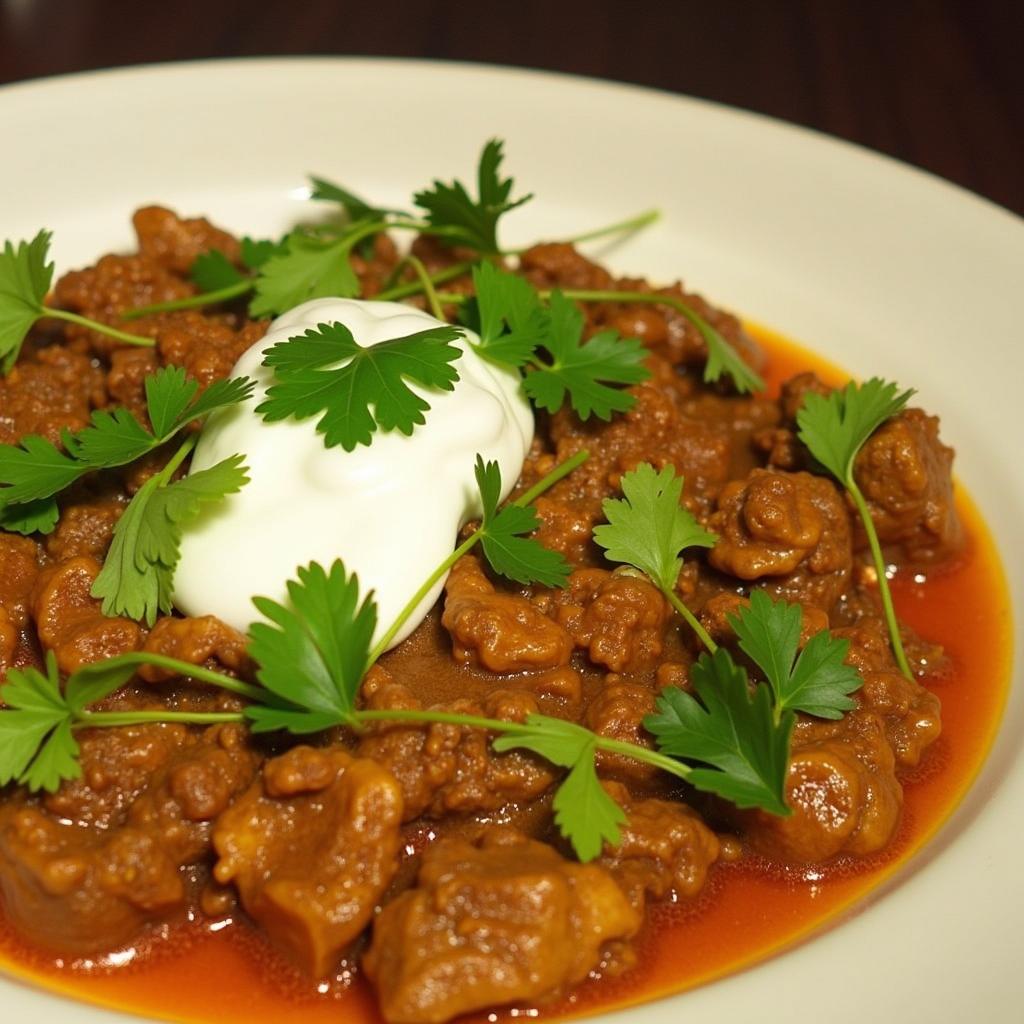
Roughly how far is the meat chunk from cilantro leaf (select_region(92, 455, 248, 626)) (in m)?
0.37

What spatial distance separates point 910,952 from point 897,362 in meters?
2.63

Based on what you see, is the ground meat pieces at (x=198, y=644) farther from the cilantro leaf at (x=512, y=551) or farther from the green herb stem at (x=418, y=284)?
the green herb stem at (x=418, y=284)

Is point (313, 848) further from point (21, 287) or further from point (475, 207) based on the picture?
point (475, 207)

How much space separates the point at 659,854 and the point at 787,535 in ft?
3.40

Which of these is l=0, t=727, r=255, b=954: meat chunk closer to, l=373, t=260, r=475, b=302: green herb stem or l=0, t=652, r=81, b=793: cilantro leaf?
l=0, t=652, r=81, b=793: cilantro leaf

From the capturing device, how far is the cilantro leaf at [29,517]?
11.9ft

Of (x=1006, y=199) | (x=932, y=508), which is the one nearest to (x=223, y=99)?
(x=932, y=508)

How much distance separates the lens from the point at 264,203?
543cm

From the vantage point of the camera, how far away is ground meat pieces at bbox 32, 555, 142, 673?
3.25m

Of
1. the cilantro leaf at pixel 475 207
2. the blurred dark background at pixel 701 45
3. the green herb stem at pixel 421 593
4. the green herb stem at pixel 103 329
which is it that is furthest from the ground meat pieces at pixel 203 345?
the blurred dark background at pixel 701 45

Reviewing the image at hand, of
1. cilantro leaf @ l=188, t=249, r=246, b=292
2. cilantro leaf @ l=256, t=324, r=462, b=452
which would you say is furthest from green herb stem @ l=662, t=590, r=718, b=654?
cilantro leaf @ l=188, t=249, r=246, b=292

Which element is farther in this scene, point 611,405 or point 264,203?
point 264,203

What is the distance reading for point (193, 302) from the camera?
427cm

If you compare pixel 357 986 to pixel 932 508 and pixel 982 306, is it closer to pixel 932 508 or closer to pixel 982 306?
pixel 932 508
